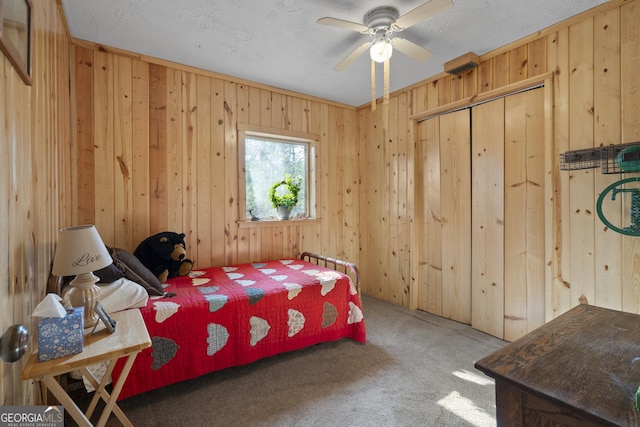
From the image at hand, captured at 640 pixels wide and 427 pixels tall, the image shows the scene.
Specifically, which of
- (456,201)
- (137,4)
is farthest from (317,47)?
(456,201)

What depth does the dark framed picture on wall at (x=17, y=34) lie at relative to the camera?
0.88m

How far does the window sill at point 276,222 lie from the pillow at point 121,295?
4.40 ft

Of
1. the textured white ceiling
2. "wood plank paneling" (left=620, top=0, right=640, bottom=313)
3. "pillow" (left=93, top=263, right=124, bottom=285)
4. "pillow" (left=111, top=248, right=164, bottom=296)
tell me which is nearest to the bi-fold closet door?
"wood plank paneling" (left=620, top=0, right=640, bottom=313)

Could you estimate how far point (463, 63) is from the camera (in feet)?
8.50

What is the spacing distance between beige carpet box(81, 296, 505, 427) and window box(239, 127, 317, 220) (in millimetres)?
1614

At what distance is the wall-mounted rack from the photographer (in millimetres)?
1800

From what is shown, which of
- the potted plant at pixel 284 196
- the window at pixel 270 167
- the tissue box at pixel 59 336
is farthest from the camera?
the potted plant at pixel 284 196

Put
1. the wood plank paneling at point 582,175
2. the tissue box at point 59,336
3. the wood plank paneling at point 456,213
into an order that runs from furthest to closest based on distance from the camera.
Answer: the wood plank paneling at point 456,213 < the wood plank paneling at point 582,175 < the tissue box at point 59,336

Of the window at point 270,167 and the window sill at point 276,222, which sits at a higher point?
the window at point 270,167

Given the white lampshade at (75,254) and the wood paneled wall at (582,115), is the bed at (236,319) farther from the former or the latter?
the wood paneled wall at (582,115)

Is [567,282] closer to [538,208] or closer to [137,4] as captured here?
[538,208]

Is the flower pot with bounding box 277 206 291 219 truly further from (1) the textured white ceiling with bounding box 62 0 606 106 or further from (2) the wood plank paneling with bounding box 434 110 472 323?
(2) the wood plank paneling with bounding box 434 110 472 323

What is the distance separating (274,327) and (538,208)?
228cm

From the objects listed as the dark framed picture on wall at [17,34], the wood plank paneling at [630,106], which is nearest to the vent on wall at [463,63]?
the wood plank paneling at [630,106]
